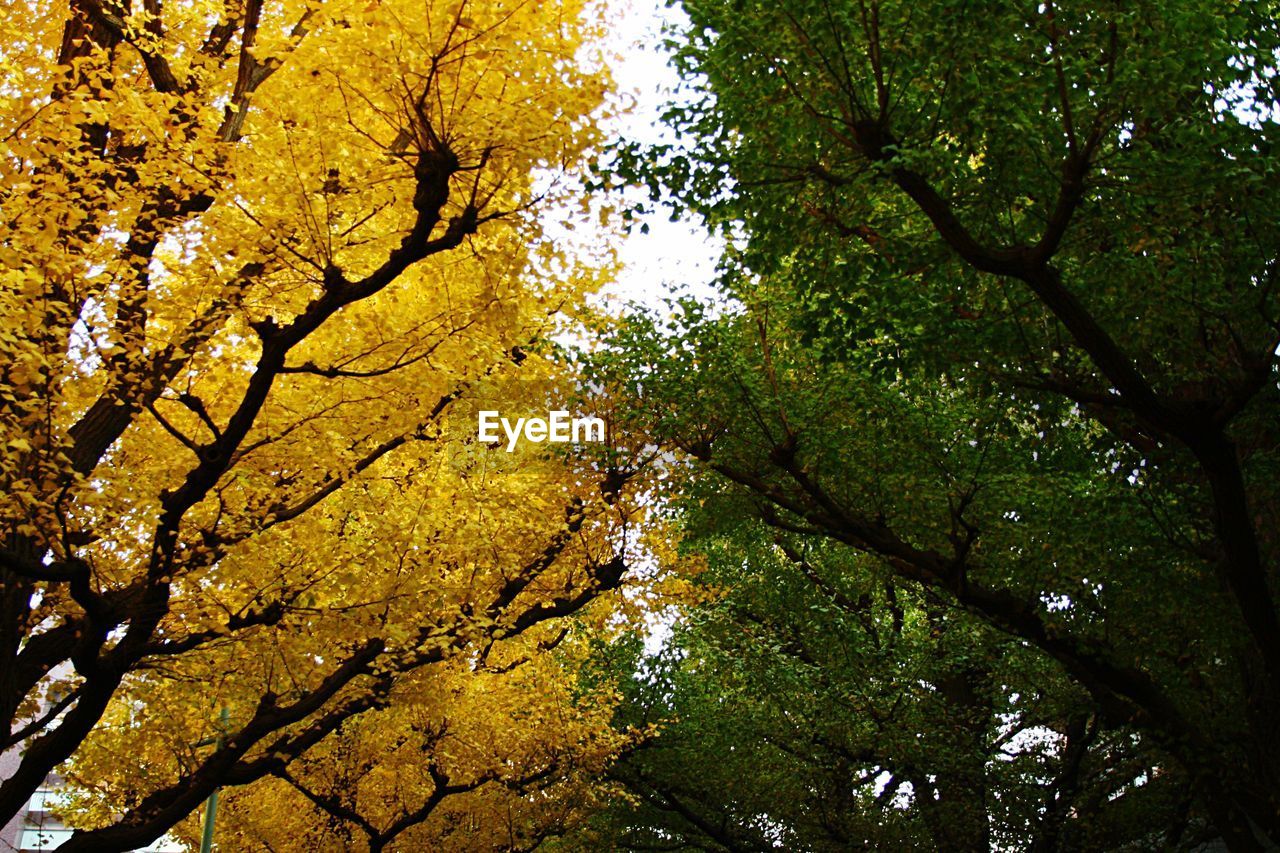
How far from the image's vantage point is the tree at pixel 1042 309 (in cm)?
730

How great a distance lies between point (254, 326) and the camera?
780 cm

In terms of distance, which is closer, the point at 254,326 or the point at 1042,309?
the point at 254,326

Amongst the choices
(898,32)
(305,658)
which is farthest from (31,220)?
(898,32)

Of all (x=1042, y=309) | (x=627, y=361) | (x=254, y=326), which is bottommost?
(x=254, y=326)

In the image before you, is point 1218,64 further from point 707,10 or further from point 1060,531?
point 1060,531

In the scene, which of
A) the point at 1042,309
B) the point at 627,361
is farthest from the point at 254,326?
the point at 627,361

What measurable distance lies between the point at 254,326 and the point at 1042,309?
6.17m

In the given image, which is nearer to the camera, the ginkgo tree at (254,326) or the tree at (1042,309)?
the tree at (1042,309)

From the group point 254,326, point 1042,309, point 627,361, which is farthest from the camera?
point 627,361

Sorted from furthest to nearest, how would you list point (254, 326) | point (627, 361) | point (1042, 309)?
1. point (627, 361)
2. point (1042, 309)
3. point (254, 326)

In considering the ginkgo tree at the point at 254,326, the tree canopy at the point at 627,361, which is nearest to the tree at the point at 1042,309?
the tree canopy at the point at 627,361

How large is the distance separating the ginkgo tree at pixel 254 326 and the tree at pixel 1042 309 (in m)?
1.72

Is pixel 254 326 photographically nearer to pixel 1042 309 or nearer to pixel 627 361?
pixel 1042 309

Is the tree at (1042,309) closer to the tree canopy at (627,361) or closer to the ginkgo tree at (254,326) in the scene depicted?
the tree canopy at (627,361)
